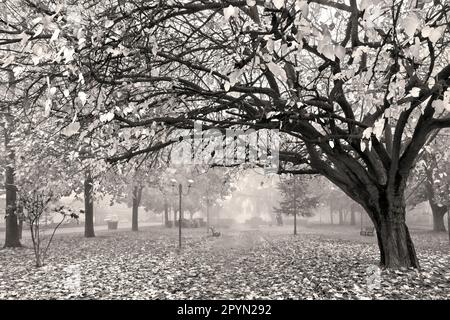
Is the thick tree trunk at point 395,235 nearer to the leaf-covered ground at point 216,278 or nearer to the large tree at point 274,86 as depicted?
the large tree at point 274,86

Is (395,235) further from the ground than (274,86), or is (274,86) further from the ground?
(274,86)

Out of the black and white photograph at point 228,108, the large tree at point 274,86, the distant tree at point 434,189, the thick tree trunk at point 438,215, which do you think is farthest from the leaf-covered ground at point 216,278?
the thick tree trunk at point 438,215

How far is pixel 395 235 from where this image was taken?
36.6ft

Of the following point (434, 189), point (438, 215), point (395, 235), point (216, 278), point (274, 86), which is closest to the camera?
point (274, 86)

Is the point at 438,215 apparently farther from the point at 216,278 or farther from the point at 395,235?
the point at 216,278

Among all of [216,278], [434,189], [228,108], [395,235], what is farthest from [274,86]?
[434,189]

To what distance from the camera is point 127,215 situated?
275ft

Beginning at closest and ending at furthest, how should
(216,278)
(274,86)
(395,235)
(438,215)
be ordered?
1. (274,86)
2. (395,235)
3. (216,278)
4. (438,215)

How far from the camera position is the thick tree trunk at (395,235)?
11078mm

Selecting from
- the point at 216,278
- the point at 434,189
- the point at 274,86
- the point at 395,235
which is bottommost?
the point at 216,278

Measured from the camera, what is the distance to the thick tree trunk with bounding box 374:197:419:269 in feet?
36.3

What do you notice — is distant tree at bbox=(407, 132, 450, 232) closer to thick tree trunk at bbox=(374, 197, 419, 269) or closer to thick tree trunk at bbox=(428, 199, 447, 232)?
thick tree trunk at bbox=(428, 199, 447, 232)
